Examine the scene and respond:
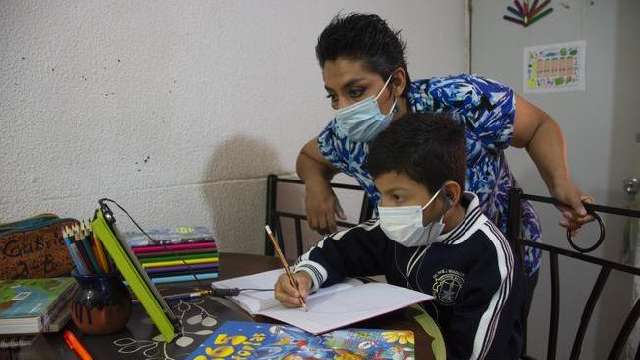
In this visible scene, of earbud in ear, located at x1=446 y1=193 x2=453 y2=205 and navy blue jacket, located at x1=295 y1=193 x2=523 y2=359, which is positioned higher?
earbud in ear, located at x1=446 y1=193 x2=453 y2=205

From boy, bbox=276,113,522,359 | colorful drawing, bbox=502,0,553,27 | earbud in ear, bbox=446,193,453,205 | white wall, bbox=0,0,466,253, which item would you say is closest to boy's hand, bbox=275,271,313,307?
boy, bbox=276,113,522,359

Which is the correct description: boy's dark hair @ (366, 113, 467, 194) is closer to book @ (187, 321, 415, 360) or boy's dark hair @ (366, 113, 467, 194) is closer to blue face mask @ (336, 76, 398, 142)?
blue face mask @ (336, 76, 398, 142)

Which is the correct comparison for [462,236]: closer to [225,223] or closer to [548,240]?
[225,223]

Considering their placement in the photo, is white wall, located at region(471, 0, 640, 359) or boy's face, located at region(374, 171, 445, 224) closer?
boy's face, located at region(374, 171, 445, 224)

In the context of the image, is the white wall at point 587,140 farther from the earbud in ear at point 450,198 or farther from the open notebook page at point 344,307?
the open notebook page at point 344,307

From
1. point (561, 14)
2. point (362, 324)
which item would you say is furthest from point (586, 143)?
point (362, 324)

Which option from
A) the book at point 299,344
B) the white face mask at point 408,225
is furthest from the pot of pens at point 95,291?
the white face mask at point 408,225

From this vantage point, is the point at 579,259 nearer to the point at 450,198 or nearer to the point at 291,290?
the point at 450,198

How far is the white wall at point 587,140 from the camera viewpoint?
87.6 inches

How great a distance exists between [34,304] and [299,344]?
464mm

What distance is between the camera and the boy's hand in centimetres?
85

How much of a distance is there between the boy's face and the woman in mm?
263

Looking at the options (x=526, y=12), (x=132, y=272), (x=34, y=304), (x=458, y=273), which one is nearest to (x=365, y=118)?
(x=458, y=273)

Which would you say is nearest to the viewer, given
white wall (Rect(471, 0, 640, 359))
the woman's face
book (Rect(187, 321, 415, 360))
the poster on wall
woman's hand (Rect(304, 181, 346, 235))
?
book (Rect(187, 321, 415, 360))
